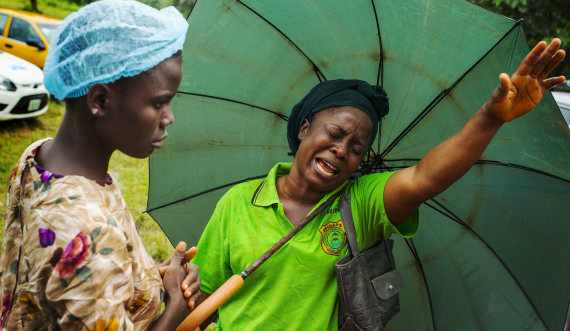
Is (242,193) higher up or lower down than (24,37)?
higher up

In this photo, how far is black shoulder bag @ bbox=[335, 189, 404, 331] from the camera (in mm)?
2051

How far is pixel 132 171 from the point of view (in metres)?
6.69

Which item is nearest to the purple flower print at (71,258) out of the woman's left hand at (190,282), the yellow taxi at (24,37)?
the woman's left hand at (190,282)

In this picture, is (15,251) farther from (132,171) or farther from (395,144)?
(132,171)

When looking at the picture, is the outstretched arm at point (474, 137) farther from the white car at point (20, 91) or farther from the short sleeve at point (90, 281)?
the white car at point (20, 91)

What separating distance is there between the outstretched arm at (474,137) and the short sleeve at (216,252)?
2.39 feet

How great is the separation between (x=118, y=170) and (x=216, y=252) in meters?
4.82

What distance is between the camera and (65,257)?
1.14 m

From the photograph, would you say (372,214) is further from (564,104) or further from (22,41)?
(22,41)

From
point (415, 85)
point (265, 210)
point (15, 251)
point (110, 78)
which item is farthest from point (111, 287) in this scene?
point (415, 85)

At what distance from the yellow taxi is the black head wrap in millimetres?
8352

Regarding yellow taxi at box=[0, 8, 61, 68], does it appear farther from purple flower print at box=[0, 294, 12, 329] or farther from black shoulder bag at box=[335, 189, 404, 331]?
purple flower print at box=[0, 294, 12, 329]

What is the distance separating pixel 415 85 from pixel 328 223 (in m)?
0.70

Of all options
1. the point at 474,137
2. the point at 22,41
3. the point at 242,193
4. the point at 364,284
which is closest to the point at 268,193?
the point at 242,193
